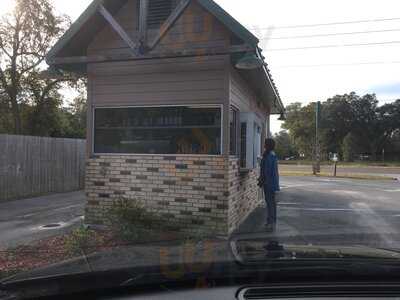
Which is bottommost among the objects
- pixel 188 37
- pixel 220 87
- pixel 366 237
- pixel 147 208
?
pixel 366 237

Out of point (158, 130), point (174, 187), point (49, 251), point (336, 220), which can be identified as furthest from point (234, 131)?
point (49, 251)

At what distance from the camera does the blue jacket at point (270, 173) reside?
8359 millimetres

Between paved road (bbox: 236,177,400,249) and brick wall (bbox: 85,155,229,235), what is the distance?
1.07m

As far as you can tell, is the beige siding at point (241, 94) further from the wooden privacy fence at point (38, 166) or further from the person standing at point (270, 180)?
the wooden privacy fence at point (38, 166)

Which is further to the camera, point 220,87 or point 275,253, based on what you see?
point 220,87

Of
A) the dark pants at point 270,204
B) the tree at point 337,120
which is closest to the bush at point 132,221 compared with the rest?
the dark pants at point 270,204

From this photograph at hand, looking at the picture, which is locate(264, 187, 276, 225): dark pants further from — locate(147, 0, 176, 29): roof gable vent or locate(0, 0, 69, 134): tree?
locate(0, 0, 69, 134): tree

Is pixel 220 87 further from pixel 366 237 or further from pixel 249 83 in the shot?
pixel 366 237

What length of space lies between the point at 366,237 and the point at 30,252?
18.9 feet

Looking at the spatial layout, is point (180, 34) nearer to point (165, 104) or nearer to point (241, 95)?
point (165, 104)

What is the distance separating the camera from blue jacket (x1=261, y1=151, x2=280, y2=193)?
836cm

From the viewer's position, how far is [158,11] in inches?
316

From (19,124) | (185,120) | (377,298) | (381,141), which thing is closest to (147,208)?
(185,120)

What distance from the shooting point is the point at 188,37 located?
7762 millimetres
